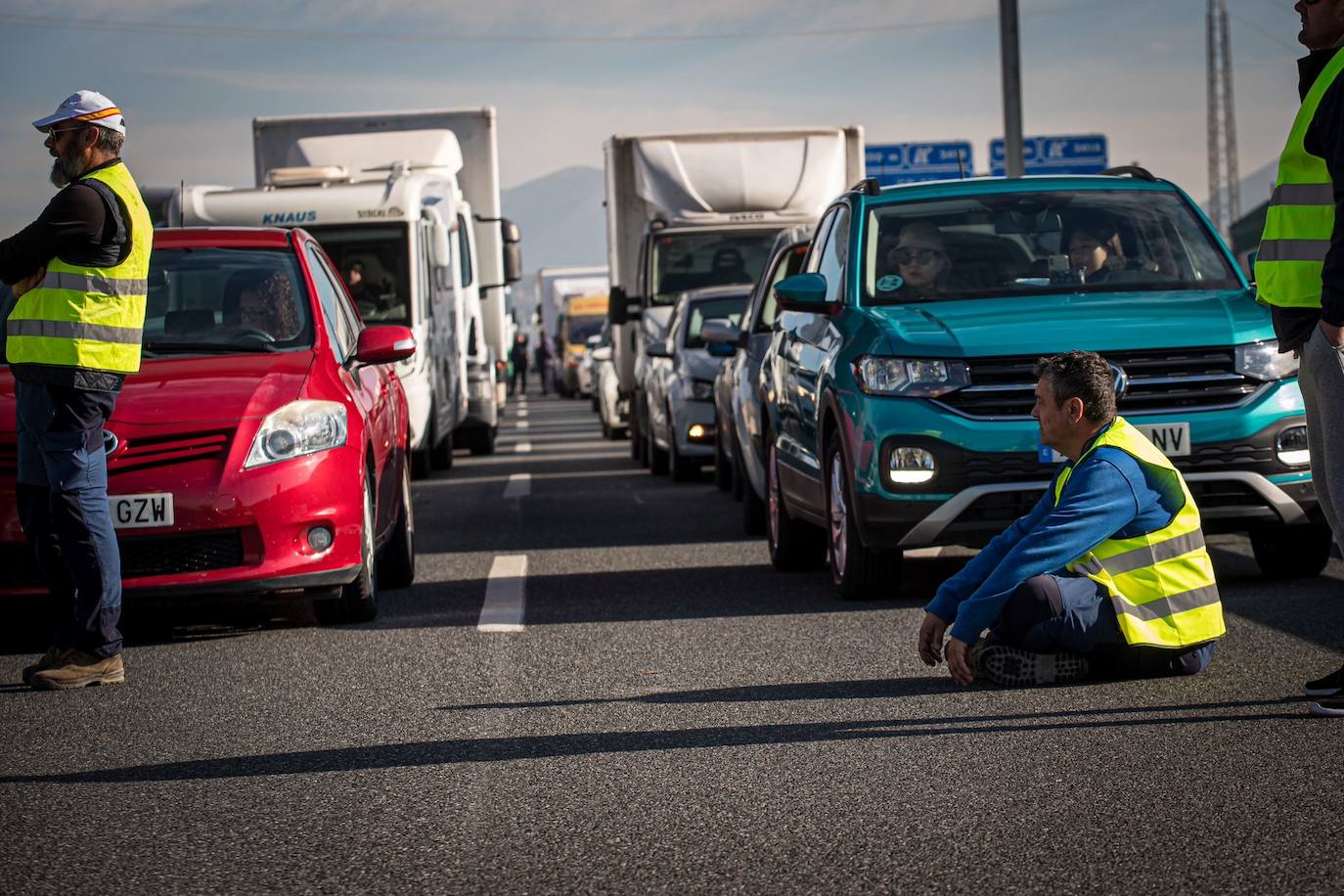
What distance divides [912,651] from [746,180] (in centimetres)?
1404

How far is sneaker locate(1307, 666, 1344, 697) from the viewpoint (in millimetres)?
5898

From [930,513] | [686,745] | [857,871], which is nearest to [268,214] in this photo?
[930,513]

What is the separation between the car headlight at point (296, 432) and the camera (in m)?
8.12

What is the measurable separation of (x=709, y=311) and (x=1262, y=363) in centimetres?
954

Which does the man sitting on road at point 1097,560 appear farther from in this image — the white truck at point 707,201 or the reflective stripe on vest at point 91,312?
the white truck at point 707,201

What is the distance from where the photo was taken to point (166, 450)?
8.00 meters

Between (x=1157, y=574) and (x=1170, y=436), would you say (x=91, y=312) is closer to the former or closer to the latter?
(x=1157, y=574)

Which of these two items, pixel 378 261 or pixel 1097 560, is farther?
pixel 378 261

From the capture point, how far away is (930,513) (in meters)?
8.23

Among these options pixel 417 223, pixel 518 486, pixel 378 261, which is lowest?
pixel 518 486

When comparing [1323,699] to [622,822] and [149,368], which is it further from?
[149,368]

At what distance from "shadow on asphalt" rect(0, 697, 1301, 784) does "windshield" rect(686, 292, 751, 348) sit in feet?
37.4

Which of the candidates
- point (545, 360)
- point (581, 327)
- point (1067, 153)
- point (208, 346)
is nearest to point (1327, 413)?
point (208, 346)

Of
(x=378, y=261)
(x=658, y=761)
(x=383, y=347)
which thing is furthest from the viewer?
(x=378, y=261)
